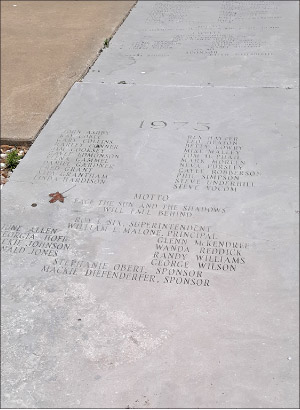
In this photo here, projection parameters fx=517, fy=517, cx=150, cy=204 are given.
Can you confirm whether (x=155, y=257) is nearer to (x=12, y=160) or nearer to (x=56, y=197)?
(x=56, y=197)

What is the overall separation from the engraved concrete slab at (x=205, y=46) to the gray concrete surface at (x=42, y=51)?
30 centimetres

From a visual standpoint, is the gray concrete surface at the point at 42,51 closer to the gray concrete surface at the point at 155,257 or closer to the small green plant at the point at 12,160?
the small green plant at the point at 12,160

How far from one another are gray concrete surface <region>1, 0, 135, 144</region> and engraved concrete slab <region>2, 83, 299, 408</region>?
505 millimetres

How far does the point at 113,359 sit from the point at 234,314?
0.69 m

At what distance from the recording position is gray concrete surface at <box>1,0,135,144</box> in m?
4.97

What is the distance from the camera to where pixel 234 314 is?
9.12 feet

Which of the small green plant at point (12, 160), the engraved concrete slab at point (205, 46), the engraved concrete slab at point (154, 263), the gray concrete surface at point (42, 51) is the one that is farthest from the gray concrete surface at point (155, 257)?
the engraved concrete slab at point (205, 46)

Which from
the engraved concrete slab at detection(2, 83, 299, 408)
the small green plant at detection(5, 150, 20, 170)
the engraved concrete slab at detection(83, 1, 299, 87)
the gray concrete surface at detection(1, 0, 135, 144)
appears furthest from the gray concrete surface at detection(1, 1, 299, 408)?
the engraved concrete slab at detection(83, 1, 299, 87)

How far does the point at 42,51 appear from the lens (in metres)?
6.56

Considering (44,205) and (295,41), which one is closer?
(44,205)

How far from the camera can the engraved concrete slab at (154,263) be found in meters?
2.51

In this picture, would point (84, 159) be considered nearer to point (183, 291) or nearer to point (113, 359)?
point (183, 291)

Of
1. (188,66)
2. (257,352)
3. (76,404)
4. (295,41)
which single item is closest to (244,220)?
(257,352)

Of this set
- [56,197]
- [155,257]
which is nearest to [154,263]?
[155,257]
